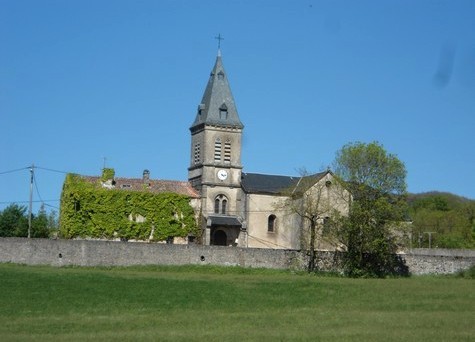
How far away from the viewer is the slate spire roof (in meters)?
77.5

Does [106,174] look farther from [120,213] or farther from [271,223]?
[271,223]

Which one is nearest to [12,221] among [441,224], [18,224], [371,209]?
[18,224]

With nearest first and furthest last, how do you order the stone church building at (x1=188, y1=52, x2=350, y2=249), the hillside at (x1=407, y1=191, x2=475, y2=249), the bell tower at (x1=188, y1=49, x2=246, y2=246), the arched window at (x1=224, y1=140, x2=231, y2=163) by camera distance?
the stone church building at (x1=188, y1=52, x2=350, y2=249) → the bell tower at (x1=188, y1=49, x2=246, y2=246) → the arched window at (x1=224, y1=140, x2=231, y2=163) → the hillside at (x1=407, y1=191, x2=475, y2=249)

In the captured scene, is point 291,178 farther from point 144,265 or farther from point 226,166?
point 144,265

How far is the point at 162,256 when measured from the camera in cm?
6016

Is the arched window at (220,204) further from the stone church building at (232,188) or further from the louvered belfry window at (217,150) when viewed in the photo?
→ the louvered belfry window at (217,150)

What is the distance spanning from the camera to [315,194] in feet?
231

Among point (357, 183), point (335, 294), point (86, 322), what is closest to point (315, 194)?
point (357, 183)

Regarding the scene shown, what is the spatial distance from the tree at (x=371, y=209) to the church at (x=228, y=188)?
6.79 m

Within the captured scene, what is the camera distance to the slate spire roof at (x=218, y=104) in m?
77.5

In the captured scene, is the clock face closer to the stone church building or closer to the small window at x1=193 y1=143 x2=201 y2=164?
the stone church building

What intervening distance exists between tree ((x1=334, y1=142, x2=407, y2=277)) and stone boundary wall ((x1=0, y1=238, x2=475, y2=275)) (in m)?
2.09

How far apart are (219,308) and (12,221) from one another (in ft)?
155

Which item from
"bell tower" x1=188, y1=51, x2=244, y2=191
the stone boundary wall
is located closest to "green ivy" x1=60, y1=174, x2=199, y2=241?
"bell tower" x1=188, y1=51, x2=244, y2=191
